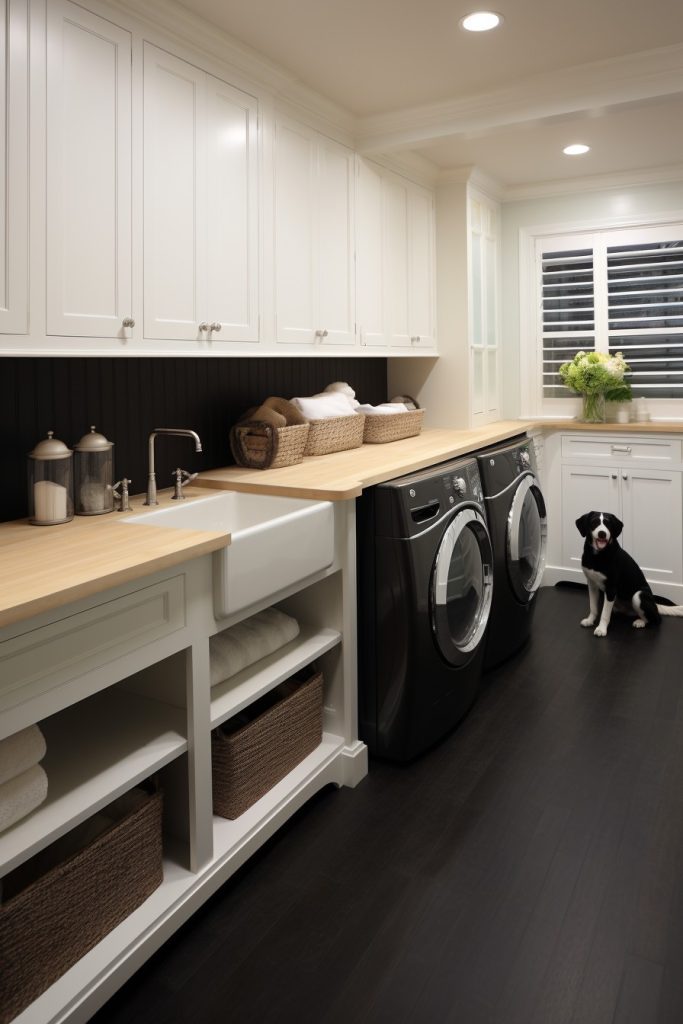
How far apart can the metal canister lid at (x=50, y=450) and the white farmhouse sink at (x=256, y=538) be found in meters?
0.25

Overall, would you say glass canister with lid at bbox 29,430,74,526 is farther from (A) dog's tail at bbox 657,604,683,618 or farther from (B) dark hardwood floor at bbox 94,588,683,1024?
(A) dog's tail at bbox 657,604,683,618

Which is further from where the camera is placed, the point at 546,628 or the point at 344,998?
the point at 546,628

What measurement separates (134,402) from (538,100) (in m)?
1.89

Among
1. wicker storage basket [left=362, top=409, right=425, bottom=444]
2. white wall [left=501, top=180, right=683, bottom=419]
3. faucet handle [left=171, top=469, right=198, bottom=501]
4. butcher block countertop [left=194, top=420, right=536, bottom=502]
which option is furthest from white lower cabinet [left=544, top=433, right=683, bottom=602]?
faucet handle [left=171, top=469, right=198, bottom=501]

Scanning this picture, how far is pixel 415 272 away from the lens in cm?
381

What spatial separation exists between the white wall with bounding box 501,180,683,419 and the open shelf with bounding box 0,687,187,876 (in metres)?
3.44

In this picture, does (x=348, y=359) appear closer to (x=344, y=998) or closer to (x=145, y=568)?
(x=145, y=568)

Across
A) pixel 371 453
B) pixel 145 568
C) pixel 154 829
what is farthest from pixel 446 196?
pixel 154 829

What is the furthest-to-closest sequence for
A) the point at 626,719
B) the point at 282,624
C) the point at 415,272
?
1. the point at 415,272
2. the point at 626,719
3. the point at 282,624

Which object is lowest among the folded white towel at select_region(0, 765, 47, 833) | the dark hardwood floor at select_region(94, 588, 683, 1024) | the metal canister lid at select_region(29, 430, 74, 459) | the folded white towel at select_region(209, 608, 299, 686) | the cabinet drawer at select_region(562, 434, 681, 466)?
the dark hardwood floor at select_region(94, 588, 683, 1024)

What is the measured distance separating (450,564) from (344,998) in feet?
4.51

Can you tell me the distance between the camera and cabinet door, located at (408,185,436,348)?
377 centimetres

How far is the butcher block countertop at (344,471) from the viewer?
7.74 feet

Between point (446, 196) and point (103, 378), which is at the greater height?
point (446, 196)
